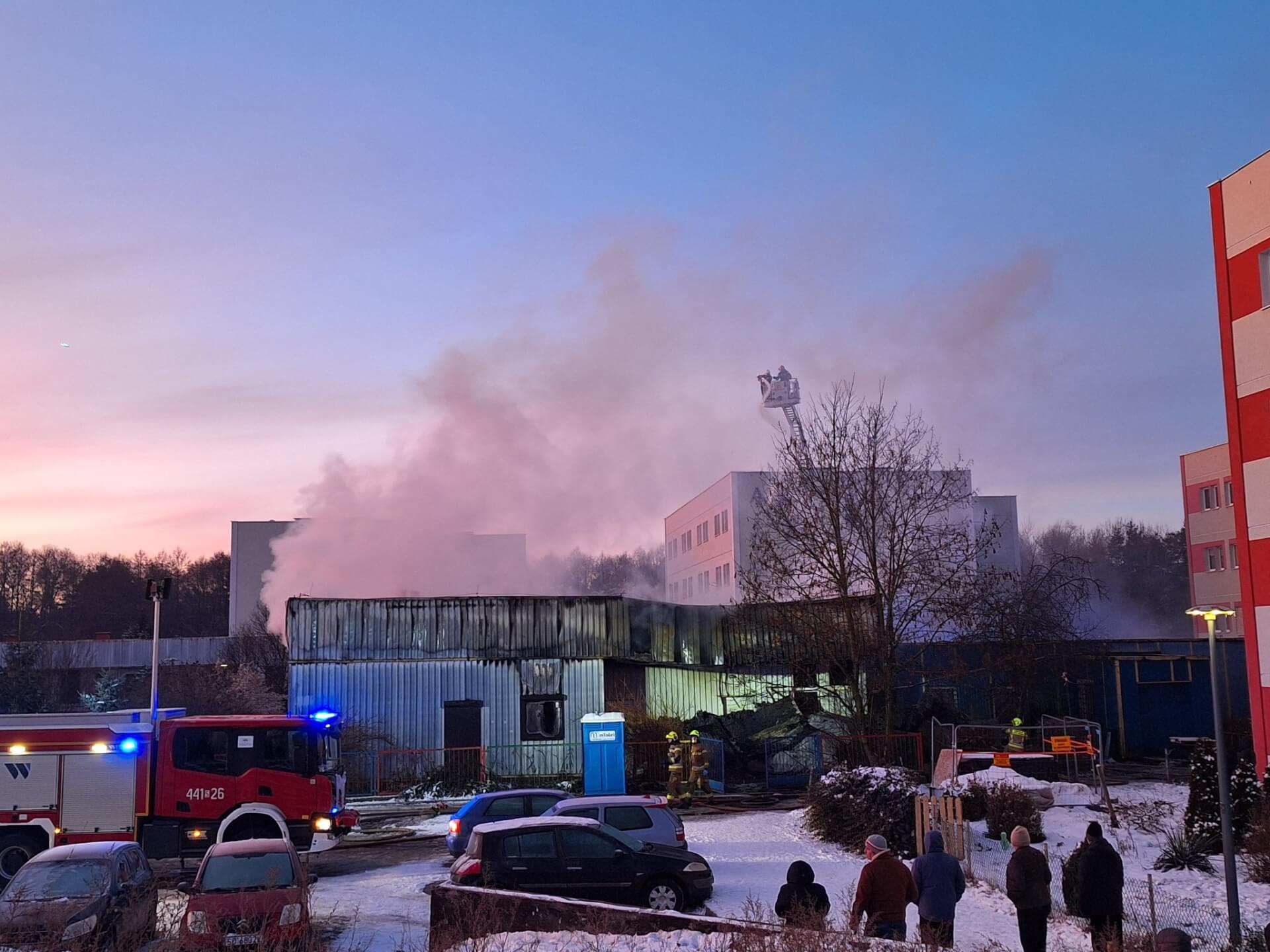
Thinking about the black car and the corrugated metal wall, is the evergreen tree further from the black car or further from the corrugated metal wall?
the black car

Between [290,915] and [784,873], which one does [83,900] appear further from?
[784,873]

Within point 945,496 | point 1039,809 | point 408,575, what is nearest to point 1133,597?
point 408,575

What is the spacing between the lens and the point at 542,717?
31891 millimetres

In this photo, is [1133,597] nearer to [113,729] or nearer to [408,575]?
[408,575]

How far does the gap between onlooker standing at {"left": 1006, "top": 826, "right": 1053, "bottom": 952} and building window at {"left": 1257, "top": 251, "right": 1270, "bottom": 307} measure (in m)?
16.5

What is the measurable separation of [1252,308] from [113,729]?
23.5 m

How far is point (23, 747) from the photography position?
18375 millimetres

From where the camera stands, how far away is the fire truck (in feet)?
59.9

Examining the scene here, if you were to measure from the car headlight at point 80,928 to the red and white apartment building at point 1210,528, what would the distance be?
5497cm

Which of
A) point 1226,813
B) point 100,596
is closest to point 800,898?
point 1226,813

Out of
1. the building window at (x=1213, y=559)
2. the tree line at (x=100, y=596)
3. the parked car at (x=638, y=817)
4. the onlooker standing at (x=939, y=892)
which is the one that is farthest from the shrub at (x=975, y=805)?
the tree line at (x=100, y=596)

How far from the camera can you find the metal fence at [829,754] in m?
26.8

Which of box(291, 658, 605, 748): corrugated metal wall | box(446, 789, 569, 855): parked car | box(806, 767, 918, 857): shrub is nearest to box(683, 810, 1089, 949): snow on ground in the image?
box(806, 767, 918, 857): shrub

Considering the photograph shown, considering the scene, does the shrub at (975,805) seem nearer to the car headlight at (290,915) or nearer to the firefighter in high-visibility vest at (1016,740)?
the firefighter in high-visibility vest at (1016,740)
